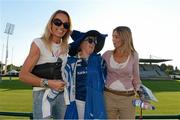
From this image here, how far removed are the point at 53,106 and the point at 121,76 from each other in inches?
42.2

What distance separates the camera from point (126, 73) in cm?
432

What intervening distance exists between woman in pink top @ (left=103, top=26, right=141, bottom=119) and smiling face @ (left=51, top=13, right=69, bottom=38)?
33.2 inches

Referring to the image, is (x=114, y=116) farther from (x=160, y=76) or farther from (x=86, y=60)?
(x=160, y=76)

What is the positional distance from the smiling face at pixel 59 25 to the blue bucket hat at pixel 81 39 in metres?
0.33

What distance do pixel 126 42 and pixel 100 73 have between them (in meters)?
0.49

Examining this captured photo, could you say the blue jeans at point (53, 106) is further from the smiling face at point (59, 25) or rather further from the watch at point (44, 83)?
the smiling face at point (59, 25)

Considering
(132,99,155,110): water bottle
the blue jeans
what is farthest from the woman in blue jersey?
(132,99,155,110): water bottle

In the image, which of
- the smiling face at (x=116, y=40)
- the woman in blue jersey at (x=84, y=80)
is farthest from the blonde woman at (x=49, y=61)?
the smiling face at (x=116, y=40)

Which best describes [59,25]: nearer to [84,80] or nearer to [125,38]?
[84,80]

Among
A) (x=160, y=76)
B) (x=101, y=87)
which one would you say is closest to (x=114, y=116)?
(x=101, y=87)

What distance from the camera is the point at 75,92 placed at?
377cm

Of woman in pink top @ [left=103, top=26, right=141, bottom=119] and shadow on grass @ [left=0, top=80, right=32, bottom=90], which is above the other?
woman in pink top @ [left=103, top=26, right=141, bottom=119]

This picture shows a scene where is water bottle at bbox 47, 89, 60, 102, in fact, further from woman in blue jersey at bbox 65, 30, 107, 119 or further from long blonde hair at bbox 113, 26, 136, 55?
long blonde hair at bbox 113, 26, 136, 55

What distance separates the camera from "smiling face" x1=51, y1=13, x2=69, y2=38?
140 inches
